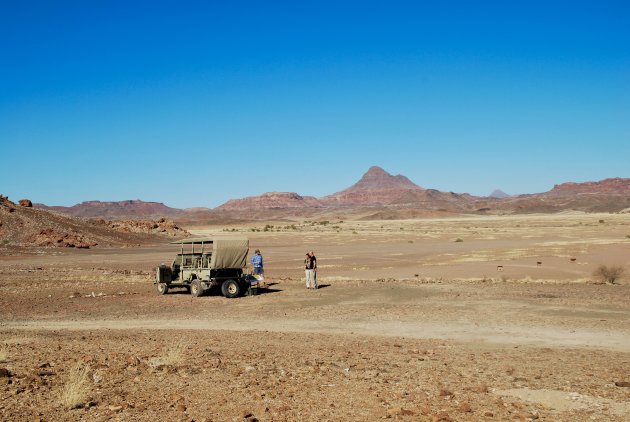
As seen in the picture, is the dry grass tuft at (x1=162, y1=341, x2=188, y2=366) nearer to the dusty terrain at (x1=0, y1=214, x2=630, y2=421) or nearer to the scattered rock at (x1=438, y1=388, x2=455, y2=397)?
the dusty terrain at (x1=0, y1=214, x2=630, y2=421)

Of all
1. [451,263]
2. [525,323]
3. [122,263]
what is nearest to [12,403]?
[525,323]

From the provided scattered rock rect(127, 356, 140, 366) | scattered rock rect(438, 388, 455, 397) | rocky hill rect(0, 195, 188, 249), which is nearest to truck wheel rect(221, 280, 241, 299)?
scattered rock rect(127, 356, 140, 366)

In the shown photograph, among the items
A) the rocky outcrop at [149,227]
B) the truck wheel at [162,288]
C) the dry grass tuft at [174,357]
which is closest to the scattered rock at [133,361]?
the dry grass tuft at [174,357]

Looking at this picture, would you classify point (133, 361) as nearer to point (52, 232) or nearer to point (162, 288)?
point (162, 288)

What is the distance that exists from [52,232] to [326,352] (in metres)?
62.3

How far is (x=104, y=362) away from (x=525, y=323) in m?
11.5

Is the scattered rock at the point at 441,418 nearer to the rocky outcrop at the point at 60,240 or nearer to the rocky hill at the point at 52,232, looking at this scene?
the rocky hill at the point at 52,232

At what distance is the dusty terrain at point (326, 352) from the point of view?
8.59m

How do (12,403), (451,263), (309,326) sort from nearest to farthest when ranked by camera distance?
(12,403) < (309,326) < (451,263)

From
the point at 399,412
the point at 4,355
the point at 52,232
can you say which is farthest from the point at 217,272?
the point at 52,232

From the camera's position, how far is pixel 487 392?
30.3ft

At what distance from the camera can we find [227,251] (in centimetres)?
2414

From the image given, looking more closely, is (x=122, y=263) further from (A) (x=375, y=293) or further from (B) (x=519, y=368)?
(B) (x=519, y=368)

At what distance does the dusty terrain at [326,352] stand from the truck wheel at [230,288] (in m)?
0.69
